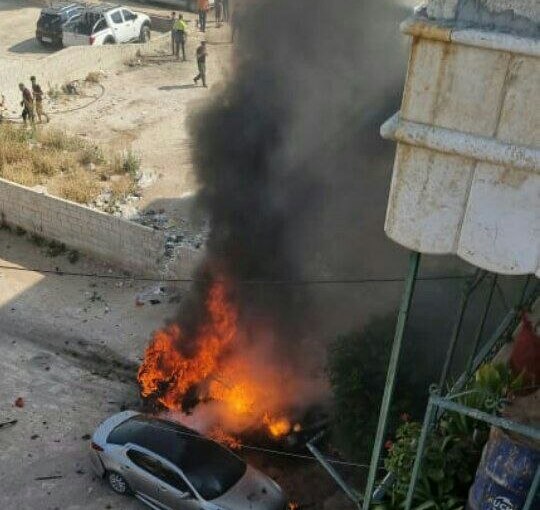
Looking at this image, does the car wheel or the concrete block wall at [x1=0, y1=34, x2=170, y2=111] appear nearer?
the car wheel

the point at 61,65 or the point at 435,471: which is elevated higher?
the point at 435,471

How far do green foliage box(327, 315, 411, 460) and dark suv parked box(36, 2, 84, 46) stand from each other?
16.9m

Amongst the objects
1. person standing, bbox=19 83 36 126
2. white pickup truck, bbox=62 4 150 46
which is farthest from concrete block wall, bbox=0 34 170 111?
person standing, bbox=19 83 36 126

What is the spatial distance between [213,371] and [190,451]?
1.96 meters

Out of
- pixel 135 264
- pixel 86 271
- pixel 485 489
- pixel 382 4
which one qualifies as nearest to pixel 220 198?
pixel 135 264

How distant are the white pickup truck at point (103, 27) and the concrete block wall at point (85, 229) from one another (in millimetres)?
9031

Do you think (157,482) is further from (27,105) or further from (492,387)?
(27,105)

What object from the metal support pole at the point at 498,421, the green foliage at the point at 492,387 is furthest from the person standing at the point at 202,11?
the metal support pole at the point at 498,421

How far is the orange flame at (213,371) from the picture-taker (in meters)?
9.06

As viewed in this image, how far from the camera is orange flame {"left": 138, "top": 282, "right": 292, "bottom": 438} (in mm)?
9062

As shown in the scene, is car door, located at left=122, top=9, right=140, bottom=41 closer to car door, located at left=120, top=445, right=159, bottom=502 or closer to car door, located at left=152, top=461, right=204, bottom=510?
car door, located at left=120, top=445, right=159, bottom=502

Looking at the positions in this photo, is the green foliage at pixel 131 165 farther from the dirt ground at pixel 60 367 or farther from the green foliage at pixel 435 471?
the green foliage at pixel 435 471

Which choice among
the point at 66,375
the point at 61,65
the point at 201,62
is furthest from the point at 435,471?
the point at 61,65

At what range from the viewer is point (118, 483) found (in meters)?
7.79
